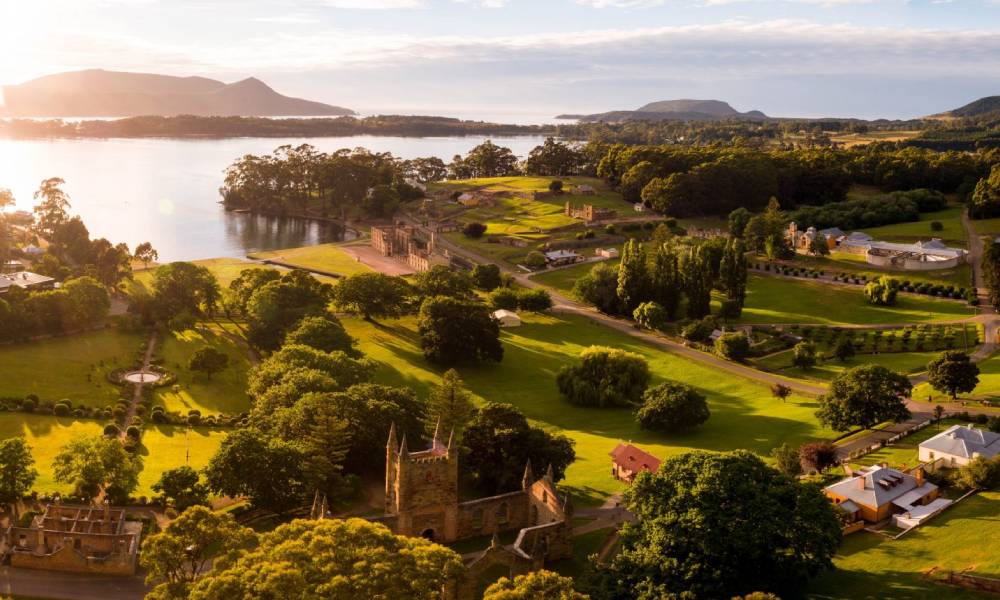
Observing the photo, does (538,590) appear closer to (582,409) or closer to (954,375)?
(582,409)

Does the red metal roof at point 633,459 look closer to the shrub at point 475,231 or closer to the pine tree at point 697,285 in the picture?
the pine tree at point 697,285

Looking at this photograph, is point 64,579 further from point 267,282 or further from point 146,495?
point 267,282

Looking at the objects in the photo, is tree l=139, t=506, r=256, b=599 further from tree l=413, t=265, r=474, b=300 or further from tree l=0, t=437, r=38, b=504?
tree l=413, t=265, r=474, b=300

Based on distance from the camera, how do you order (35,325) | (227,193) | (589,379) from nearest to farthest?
(589,379) < (35,325) < (227,193)

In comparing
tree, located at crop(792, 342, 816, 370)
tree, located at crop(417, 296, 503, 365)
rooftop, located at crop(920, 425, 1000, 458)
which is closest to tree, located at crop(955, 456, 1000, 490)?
rooftop, located at crop(920, 425, 1000, 458)

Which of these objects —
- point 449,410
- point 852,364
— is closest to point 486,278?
point 852,364

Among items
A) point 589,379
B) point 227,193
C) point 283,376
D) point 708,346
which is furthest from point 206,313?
point 227,193

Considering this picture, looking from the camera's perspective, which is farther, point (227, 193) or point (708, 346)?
point (227, 193)
